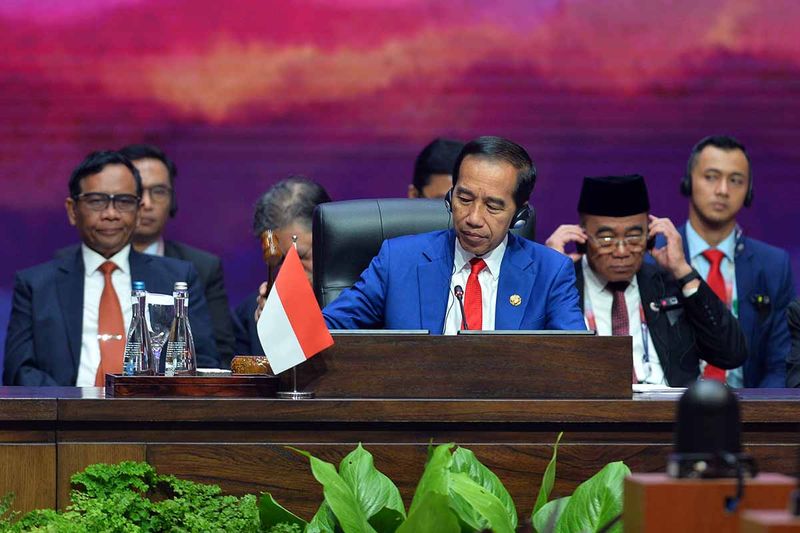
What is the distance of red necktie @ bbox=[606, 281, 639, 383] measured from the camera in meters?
4.12

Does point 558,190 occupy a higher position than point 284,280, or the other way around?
point 558,190

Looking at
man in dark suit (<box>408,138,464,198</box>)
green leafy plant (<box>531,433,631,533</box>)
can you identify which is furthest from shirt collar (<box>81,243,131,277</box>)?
green leafy plant (<box>531,433,631,533</box>)

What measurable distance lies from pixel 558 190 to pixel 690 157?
59 cm

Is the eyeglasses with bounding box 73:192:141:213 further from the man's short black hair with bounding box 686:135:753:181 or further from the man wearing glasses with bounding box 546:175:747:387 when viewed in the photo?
the man's short black hair with bounding box 686:135:753:181

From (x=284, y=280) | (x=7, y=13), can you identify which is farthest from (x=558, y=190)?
(x=284, y=280)

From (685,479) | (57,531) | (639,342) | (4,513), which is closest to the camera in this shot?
(685,479)

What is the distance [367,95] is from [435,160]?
652mm

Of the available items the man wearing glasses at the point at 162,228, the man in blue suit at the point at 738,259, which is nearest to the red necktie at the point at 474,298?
the man in blue suit at the point at 738,259

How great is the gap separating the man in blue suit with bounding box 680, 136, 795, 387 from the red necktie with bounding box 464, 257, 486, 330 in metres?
1.50

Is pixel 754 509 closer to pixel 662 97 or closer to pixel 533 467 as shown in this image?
pixel 533 467

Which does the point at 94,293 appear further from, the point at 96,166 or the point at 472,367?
the point at 472,367

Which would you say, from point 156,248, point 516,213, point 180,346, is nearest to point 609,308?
point 516,213

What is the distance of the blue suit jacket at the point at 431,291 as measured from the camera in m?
3.31

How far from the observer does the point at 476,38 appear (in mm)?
5254
